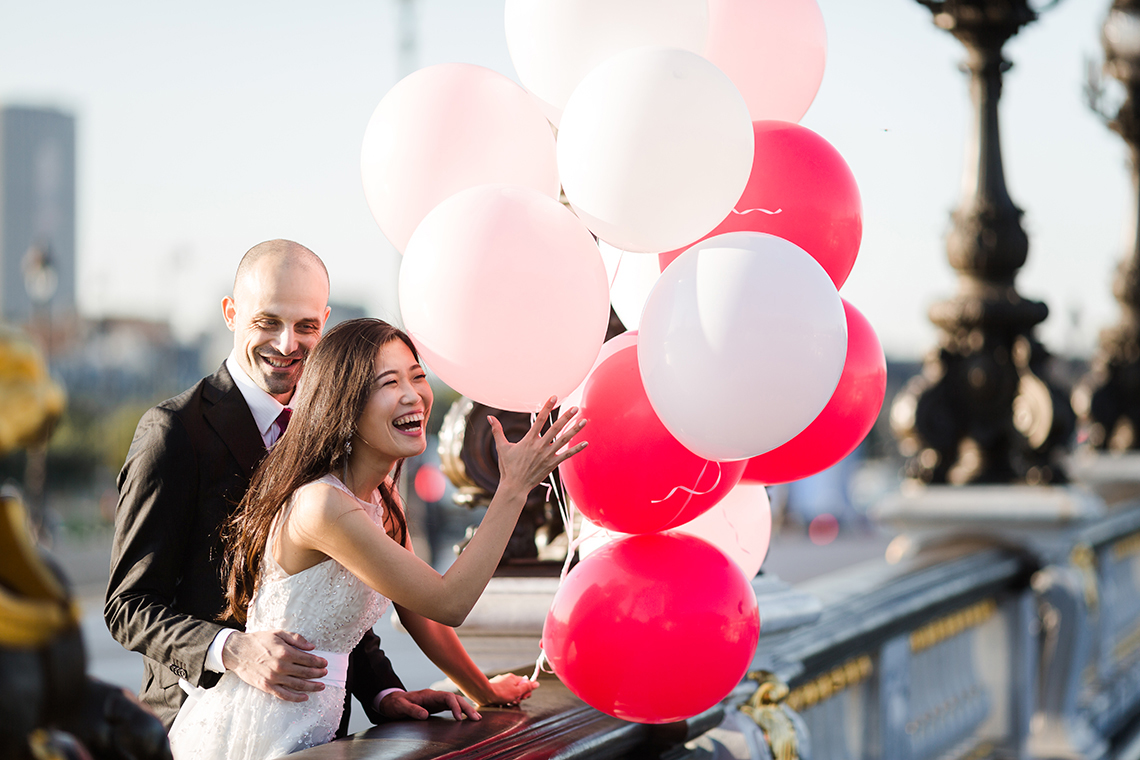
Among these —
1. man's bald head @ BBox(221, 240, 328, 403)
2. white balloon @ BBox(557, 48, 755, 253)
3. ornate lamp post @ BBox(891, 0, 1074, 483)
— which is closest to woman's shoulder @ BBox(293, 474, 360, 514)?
man's bald head @ BBox(221, 240, 328, 403)

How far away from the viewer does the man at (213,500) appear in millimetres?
2295

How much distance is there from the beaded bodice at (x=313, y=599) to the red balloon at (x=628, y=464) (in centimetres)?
43

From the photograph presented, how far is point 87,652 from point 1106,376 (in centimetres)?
1234

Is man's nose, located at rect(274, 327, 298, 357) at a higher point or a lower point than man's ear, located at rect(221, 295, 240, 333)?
lower

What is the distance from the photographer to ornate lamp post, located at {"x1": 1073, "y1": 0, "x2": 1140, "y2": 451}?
11180 mm

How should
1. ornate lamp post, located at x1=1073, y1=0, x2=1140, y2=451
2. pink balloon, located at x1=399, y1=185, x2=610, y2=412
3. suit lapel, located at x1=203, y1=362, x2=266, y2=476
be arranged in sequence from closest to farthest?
1. pink balloon, located at x1=399, y1=185, x2=610, y2=412
2. suit lapel, located at x1=203, y1=362, x2=266, y2=476
3. ornate lamp post, located at x1=1073, y1=0, x2=1140, y2=451

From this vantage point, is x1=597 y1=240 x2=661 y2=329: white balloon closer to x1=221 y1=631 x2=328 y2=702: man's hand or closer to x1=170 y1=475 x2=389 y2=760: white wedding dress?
x1=170 y1=475 x2=389 y2=760: white wedding dress

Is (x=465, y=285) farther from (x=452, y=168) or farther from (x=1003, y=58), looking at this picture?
(x=1003, y=58)

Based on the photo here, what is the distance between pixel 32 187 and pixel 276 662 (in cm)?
8155

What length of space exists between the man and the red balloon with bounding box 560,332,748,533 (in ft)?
1.73

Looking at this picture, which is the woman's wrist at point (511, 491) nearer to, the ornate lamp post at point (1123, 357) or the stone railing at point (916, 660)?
the stone railing at point (916, 660)

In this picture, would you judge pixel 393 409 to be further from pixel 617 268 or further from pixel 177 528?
pixel 617 268

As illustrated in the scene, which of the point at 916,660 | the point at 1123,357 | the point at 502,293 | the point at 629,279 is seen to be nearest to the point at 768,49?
the point at 629,279

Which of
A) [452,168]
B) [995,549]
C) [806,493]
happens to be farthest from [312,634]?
[806,493]
